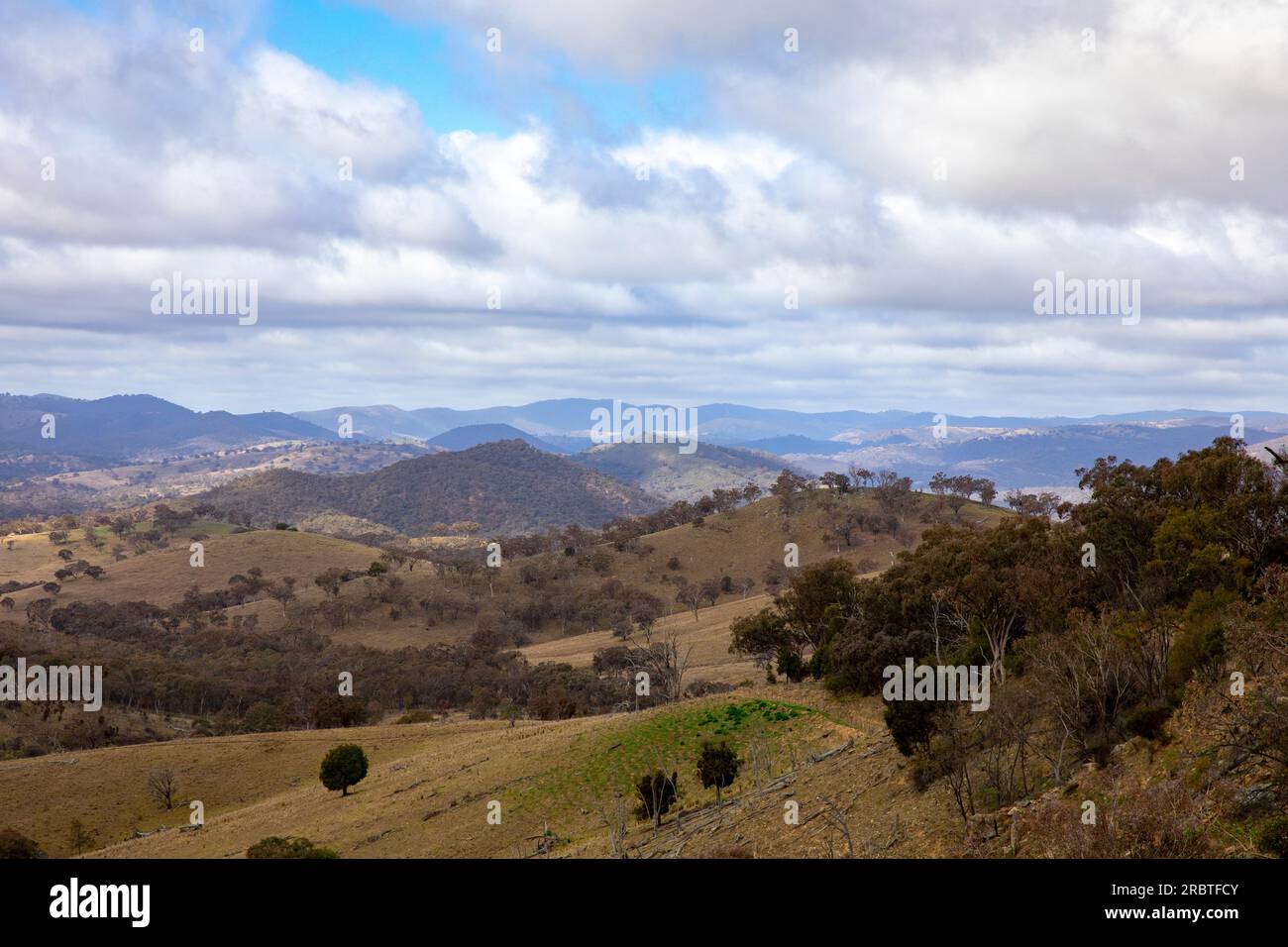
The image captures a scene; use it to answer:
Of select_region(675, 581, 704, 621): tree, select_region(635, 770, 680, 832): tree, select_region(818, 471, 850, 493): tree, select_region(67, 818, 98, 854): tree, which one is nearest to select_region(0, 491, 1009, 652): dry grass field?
select_region(675, 581, 704, 621): tree

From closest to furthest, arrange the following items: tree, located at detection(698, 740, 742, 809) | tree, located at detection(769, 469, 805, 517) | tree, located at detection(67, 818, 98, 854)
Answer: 1. tree, located at detection(698, 740, 742, 809)
2. tree, located at detection(67, 818, 98, 854)
3. tree, located at detection(769, 469, 805, 517)

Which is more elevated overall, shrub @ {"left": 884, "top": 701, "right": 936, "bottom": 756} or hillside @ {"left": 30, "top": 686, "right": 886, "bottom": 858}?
shrub @ {"left": 884, "top": 701, "right": 936, "bottom": 756}

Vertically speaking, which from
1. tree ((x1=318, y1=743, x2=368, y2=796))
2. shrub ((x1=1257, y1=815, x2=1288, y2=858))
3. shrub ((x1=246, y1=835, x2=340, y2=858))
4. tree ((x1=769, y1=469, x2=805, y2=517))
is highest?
shrub ((x1=1257, y1=815, x2=1288, y2=858))

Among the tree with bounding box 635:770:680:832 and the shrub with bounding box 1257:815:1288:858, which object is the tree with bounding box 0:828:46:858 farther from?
the shrub with bounding box 1257:815:1288:858

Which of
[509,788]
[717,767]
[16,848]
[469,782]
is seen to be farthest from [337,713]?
[717,767]

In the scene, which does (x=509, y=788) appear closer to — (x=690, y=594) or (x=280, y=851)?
(x=280, y=851)

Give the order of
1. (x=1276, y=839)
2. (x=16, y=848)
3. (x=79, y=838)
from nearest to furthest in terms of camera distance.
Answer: (x=1276, y=839) < (x=16, y=848) < (x=79, y=838)

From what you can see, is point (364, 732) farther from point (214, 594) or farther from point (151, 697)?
point (214, 594)

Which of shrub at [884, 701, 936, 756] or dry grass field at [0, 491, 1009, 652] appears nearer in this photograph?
shrub at [884, 701, 936, 756]

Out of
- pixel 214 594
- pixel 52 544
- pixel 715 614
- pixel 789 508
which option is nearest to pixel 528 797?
pixel 715 614

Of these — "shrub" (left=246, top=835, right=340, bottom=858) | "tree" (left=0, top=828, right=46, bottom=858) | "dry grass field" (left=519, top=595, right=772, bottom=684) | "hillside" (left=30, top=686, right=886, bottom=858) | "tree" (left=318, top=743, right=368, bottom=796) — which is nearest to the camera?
"shrub" (left=246, top=835, right=340, bottom=858)
